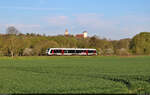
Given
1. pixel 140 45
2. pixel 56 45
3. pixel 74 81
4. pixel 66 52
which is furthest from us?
pixel 140 45

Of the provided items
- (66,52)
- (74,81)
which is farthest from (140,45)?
(74,81)

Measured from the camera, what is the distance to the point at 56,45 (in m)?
86.2

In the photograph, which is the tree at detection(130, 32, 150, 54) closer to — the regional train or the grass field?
the regional train

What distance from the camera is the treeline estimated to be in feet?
252

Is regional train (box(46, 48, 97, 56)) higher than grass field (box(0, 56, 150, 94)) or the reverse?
higher

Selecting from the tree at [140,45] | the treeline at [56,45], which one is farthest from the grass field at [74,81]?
the tree at [140,45]

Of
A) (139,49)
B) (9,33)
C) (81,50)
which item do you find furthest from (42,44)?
(139,49)

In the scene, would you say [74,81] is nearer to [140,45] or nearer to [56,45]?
[56,45]

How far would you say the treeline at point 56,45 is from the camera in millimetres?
76688

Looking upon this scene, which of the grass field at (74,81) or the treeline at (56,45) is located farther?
the treeline at (56,45)

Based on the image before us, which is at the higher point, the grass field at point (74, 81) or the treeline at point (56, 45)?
the treeline at point (56, 45)

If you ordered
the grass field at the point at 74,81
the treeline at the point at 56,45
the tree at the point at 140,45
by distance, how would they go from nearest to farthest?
1. the grass field at the point at 74,81
2. the treeline at the point at 56,45
3. the tree at the point at 140,45

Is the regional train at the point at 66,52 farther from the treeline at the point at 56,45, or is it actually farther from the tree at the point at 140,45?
the tree at the point at 140,45

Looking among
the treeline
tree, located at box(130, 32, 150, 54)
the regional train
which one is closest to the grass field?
the regional train
